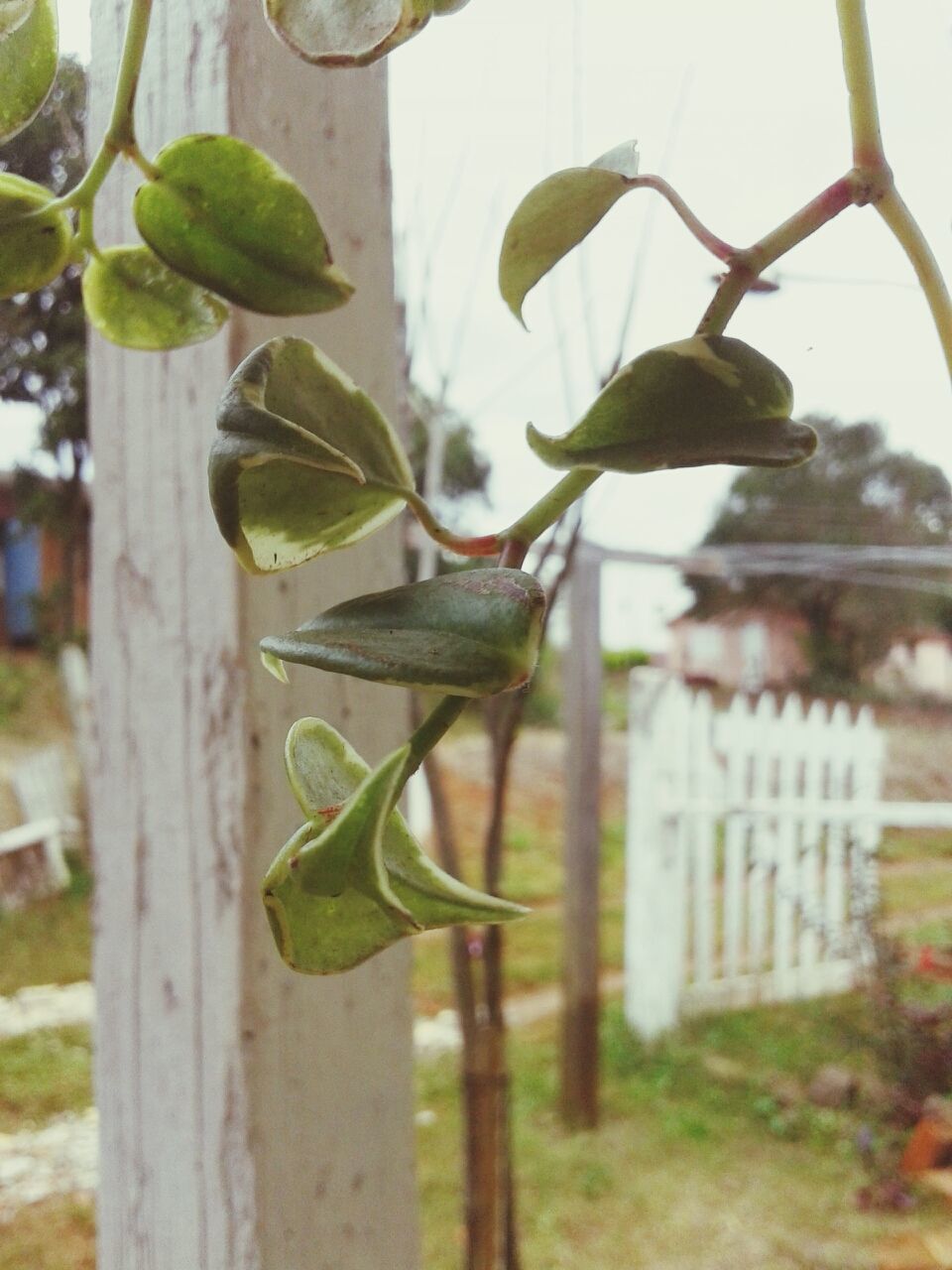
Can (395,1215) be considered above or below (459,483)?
below

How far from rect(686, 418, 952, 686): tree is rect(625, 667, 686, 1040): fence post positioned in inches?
15.7

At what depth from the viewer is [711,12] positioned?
51cm

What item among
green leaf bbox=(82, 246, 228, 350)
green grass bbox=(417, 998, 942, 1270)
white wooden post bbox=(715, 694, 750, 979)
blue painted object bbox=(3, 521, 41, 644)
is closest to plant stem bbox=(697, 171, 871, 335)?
green leaf bbox=(82, 246, 228, 350)

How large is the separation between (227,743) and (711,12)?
427mm

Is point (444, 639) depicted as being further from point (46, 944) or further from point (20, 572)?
point (46, 944)

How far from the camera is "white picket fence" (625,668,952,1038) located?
6.54 ft

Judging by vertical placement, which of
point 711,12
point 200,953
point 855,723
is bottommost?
point 855,723

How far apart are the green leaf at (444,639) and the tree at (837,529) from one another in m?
1.20

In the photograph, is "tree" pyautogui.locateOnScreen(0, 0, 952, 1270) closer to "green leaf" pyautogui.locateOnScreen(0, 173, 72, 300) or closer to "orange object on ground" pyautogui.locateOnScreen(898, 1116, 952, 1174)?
"green leaf" pyautogui.locateOnScreen(0, 173, 72, 300)

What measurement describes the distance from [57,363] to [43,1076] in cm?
71

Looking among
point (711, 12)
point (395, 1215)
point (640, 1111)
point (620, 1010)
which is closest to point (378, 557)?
point (395, 1215)

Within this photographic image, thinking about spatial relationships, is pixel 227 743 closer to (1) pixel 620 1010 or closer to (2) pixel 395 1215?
(2) pixel 395 1215

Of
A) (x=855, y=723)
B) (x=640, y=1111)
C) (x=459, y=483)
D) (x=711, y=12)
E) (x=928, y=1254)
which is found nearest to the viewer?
(x=711, y=12)

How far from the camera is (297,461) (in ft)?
0.41
